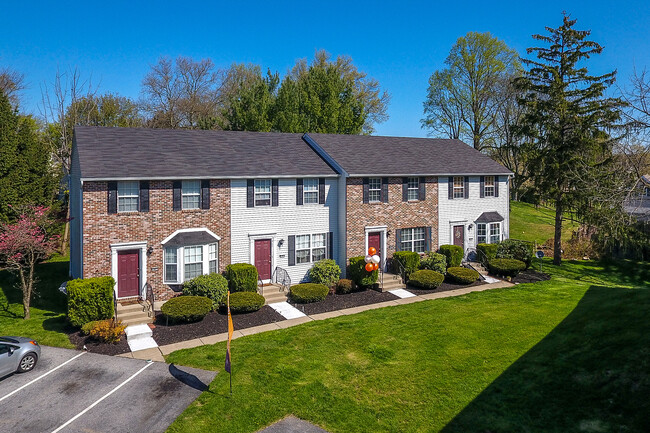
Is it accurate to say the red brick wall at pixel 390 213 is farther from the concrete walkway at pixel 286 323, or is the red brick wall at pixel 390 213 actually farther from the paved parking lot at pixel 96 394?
the paved parking lot at pixel 96 394

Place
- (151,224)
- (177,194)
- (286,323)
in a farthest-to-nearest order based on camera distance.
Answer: (177,194), (151,224), (286,323)

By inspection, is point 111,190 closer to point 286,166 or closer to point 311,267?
point 286,166

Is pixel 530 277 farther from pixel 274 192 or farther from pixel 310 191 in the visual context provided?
pixel 274 192

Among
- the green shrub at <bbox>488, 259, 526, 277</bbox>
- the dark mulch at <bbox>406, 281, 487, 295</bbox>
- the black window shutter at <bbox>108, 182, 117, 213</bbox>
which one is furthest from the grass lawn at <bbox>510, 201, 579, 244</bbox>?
the black window shutter at <bbox>108, 182, 117, 213</bbox>

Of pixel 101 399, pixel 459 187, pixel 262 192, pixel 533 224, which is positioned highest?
pixel 459 187

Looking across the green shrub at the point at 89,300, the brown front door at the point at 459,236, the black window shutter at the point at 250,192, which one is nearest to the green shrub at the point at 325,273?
the black window shutter at the point at 250,192

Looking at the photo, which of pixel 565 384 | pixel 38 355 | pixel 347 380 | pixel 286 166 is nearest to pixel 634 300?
pixel 565 384

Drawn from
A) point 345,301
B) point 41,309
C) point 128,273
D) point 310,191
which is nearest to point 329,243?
point 310,191
